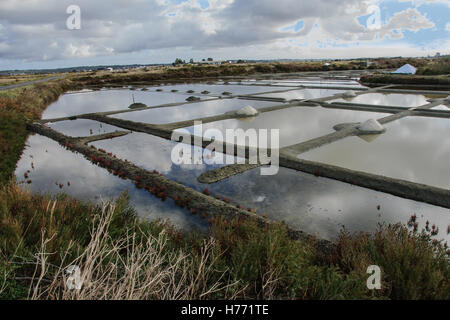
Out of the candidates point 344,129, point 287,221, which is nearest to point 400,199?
point 287,221

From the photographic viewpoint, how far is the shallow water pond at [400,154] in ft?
28.4

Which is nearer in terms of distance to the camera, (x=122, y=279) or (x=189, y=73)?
(x=122, y=279)

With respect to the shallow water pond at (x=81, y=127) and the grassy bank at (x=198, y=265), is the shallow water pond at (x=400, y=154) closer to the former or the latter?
the grassy bank at (x=198, y=265)

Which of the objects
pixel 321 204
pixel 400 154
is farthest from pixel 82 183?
pixel 400 154

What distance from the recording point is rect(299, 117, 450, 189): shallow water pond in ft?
28.4

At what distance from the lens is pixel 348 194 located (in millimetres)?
7676

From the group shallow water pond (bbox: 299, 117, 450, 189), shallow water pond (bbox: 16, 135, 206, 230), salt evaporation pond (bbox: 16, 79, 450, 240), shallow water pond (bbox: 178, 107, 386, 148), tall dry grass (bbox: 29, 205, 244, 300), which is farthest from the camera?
shallow water pond (bbox: 178, 107, 386, 148)

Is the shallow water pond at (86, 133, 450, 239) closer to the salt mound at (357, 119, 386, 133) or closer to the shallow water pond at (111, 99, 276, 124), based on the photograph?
the salt mound at (357, 119, 386, 133)

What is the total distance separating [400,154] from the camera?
10.3 metres

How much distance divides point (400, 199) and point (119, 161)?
9.19 m

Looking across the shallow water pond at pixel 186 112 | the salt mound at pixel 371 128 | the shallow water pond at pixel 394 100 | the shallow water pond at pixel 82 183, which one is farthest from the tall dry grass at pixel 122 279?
the shallow water pond at pixel 394 100

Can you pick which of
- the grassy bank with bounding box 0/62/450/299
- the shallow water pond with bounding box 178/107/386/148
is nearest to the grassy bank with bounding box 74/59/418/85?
the shallow water pond with bounding box 178/107/386/148

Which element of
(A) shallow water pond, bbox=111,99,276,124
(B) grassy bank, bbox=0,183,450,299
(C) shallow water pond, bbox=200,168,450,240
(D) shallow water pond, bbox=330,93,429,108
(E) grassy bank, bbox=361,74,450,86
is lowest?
(C) shallow water pond, bbox=200,168,450,240

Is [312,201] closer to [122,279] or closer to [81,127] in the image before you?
[122,279]
